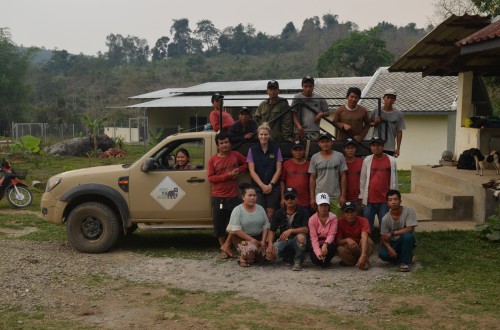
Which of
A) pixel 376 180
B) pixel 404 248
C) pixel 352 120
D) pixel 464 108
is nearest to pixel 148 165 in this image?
pixel 352 120

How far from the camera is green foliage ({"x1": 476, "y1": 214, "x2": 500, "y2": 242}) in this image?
9438 millimetres

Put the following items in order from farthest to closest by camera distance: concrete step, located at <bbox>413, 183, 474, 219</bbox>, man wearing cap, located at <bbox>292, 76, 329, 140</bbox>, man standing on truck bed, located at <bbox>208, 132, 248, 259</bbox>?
concrete step, located at <bbox>413, 183, 474, 219</bbox>, man wearing cap, located at <bbox>292, 76, 329, 140</bbox>, man standing on truck bed, located at <bbox>208, 132, 248, 259</bbox>

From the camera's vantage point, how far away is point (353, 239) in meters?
8.05

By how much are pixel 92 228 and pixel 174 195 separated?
1.22m

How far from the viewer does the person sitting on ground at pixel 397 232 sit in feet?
26.2

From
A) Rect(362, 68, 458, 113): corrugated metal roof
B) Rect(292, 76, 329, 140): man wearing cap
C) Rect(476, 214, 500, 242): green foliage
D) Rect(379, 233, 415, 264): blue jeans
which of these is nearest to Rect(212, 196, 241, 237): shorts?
Rect(292, 76, 329, 140): man wearing cap

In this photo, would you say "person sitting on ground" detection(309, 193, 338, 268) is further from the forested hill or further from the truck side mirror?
the forested hill

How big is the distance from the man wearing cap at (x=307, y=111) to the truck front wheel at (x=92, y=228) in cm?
283

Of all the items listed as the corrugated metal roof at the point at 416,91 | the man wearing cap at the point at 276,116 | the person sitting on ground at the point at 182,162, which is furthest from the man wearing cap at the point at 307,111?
the corrugated metal roof at the point at 416,91

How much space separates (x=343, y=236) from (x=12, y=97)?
151 ft

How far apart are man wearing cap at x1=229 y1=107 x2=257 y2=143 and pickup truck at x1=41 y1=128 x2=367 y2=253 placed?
0.13 m

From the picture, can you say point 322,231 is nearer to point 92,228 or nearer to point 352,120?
point 352,120

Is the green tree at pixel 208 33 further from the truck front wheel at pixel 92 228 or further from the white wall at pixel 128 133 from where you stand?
the truck front wheel at pixel 92 228

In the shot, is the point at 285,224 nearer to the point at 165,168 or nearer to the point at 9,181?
the point at 165,168
